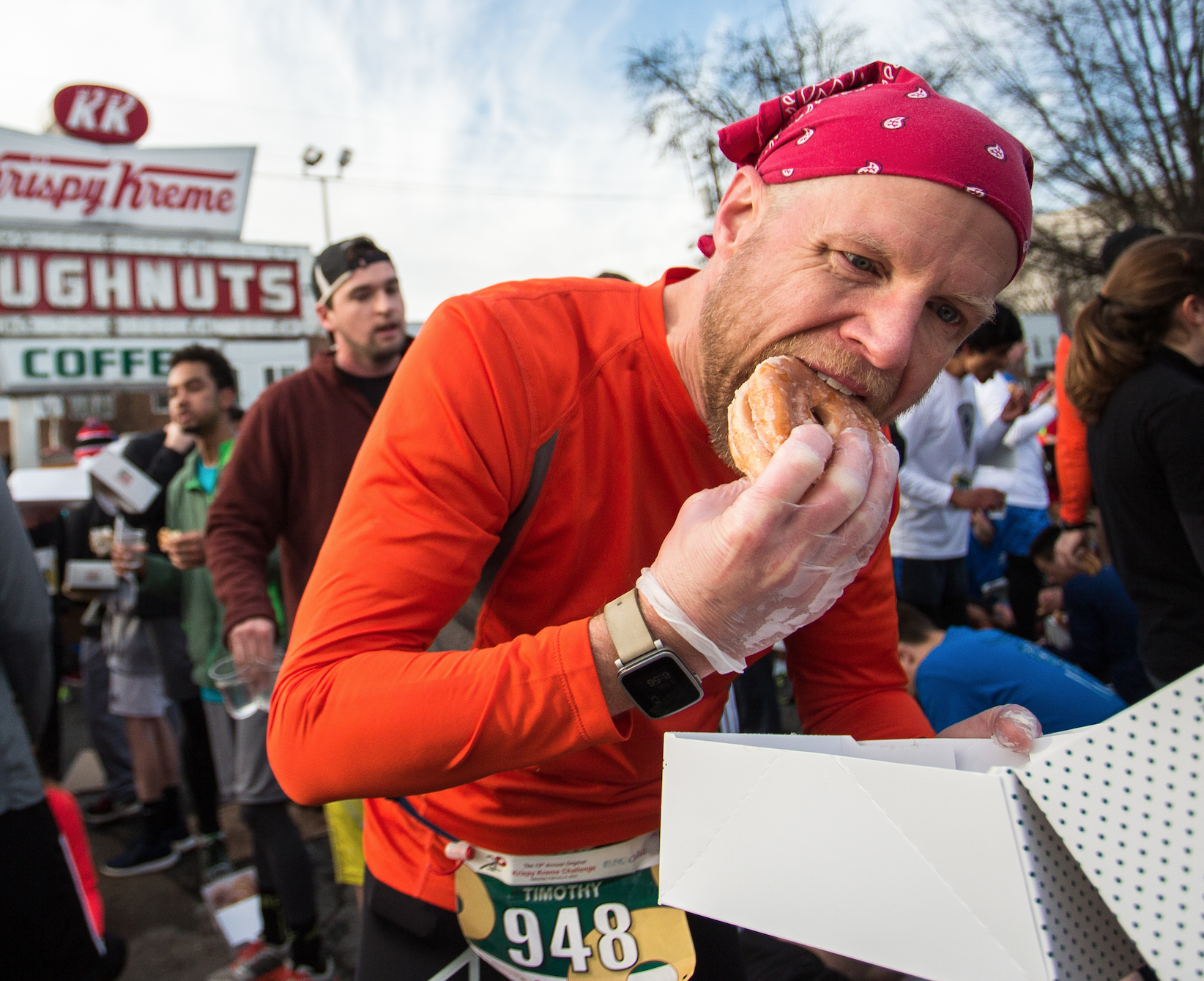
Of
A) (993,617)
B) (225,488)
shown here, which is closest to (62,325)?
(225,488)

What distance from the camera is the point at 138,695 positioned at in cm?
455

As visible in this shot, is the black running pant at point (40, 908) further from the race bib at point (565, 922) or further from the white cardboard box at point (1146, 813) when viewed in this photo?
the white cardboard box at point (1146, 813)

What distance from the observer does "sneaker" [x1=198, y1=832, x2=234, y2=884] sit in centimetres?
413

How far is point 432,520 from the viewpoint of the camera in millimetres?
1058

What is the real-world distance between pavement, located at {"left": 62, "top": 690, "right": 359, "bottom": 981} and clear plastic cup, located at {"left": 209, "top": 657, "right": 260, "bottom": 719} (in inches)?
49.7

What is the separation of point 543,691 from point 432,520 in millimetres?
273

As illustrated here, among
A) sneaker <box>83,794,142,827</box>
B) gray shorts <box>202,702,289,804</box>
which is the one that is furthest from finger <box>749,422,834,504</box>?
sneaker <box>83,794,142,827</box>

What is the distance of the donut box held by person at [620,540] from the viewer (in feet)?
3.17

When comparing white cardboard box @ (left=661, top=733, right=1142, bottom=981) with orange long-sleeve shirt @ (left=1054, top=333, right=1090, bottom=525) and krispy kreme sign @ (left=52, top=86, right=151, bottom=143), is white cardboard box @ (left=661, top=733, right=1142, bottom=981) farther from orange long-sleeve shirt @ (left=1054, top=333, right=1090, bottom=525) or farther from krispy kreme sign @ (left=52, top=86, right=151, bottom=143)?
krispy kreme sign @ (left=52, top=86, right=151, bottom=143)

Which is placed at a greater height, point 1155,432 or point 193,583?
point 1155,432

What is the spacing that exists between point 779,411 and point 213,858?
14.3 feet

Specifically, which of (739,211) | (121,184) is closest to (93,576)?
(739,211)

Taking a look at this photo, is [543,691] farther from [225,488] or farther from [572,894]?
[225,488]

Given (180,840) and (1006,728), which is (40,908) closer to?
(1006,728)
